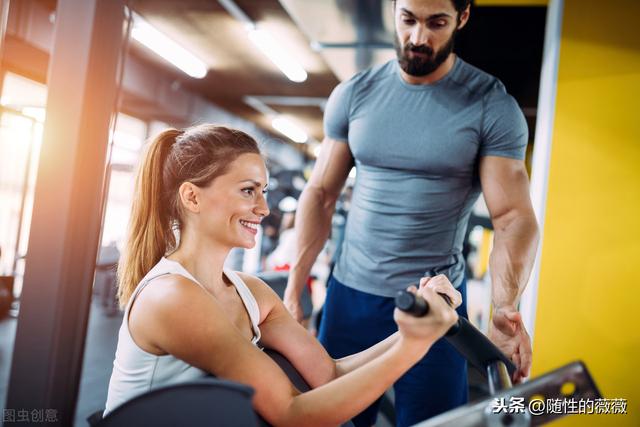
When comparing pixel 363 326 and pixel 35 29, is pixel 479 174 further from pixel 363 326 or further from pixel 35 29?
pixel 35 29

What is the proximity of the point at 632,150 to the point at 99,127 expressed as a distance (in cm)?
252

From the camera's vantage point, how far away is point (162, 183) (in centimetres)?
121

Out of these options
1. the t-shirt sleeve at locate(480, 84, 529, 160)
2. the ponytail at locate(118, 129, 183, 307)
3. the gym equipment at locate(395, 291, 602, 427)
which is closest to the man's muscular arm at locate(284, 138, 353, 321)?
the t-shirt sleeve at locate(480, 84, 529, 160)

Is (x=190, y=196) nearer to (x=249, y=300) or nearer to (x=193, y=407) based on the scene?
(x=249, y=300)

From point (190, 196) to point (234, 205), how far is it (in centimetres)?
10

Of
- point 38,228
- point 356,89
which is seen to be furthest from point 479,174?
point 38,228

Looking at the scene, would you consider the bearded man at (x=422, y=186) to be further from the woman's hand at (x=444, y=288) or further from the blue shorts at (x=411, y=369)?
the woman's hand at (x=444, y=288)

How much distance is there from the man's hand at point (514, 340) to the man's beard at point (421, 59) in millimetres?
675

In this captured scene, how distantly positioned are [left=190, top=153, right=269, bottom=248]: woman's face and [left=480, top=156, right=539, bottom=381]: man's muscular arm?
599 millimetres

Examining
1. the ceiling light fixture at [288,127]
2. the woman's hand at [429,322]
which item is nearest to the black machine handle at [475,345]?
the woman's hand at [429,322]

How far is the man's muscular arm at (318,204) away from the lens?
1.65 metres

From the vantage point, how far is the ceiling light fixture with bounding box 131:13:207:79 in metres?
4.65

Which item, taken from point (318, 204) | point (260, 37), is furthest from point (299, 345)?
point (260, 37)

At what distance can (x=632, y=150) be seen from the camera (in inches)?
100
